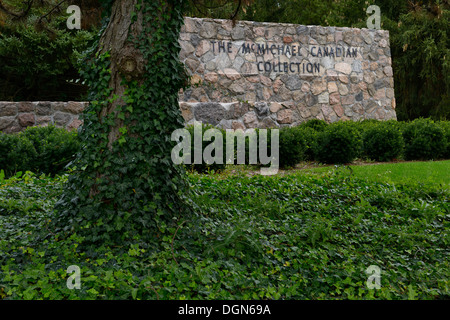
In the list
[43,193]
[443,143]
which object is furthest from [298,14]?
[43,193]

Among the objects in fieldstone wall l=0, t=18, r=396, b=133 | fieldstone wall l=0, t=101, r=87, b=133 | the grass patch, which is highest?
fieldstone wall l=0, t=18, r=396, b=133

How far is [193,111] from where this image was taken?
30.6 feet

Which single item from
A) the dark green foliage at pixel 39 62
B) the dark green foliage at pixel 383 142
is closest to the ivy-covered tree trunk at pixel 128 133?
the dark green foliage at pixel 383 142

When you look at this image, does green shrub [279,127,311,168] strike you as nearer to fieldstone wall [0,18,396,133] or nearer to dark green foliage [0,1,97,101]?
fieldstone wall [0,18,396,133]

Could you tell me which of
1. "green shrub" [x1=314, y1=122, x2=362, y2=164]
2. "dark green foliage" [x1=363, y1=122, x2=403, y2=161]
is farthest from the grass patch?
"dark green foliage" [x1=363, y1=122, x2=403, y2=161]

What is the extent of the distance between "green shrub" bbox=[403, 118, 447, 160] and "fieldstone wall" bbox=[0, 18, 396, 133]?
2.73m

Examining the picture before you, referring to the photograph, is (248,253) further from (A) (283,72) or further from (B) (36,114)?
(A) (283,72)

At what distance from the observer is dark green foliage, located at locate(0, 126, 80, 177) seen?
22.4ft

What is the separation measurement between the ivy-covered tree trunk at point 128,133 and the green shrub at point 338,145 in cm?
510

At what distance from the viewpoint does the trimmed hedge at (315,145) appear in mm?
6891

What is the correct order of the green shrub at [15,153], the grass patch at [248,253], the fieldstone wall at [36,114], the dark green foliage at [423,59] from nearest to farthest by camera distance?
the grass patch at [248,253] → the green shrub at [15,153] → the fieldstone wall at [36,114] → the dark green foliage at [423,59]

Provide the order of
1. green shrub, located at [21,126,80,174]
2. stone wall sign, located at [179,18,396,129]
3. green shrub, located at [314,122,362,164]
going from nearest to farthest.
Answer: green shrub, located at [21,126,80,174]
green shrub, located at [314,122,362,164]
stone wall sign, located at [179,18,396,129]

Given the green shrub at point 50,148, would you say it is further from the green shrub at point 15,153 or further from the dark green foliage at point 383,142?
the dark green foliage at point 383,142

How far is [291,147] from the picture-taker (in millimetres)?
8141
